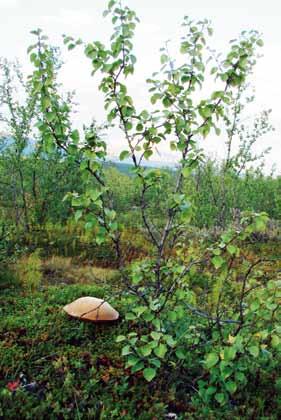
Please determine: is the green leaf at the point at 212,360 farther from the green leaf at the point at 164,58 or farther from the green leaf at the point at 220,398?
the green leaf at the point at 164,58

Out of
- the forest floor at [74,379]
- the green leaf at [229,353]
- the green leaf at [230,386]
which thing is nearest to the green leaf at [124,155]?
the forest floor at [74,379]

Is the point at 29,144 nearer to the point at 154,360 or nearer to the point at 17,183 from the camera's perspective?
the point at 17,183

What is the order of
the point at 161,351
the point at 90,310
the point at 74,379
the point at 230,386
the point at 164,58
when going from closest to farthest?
1. the point at 161,351
2. the point at 230,386
3. the point at 164,58
4. the point at 74,379
5. the point at 90,310

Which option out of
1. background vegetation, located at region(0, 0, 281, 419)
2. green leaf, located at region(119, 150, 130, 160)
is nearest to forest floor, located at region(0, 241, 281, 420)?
background vegetation, located at region(0, 0, 281, 419)

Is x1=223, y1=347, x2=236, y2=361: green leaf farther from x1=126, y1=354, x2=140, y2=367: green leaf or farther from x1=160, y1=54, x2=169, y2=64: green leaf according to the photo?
x1=160, y1=54, x2=169, y2=64: green leaf

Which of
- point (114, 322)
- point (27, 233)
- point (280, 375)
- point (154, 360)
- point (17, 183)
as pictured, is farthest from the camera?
point (17, 183)

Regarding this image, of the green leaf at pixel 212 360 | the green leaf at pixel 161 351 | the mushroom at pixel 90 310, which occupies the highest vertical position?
the green leaf at pixel 161 351

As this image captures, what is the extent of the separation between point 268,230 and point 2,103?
7.00 m

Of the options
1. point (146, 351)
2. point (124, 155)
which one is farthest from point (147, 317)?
point (124, 155)

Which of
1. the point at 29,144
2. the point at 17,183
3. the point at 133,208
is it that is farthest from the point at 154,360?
the point at 133,208

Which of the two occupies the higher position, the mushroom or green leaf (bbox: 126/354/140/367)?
green leaf (bbox: 126/354/140/367)

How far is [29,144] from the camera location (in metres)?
9.02

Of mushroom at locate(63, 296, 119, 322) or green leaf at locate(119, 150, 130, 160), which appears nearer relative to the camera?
green leaf at locate(119, 150, 130, 160)

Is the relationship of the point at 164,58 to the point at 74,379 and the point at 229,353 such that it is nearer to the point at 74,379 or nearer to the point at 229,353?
the point at 229,353
